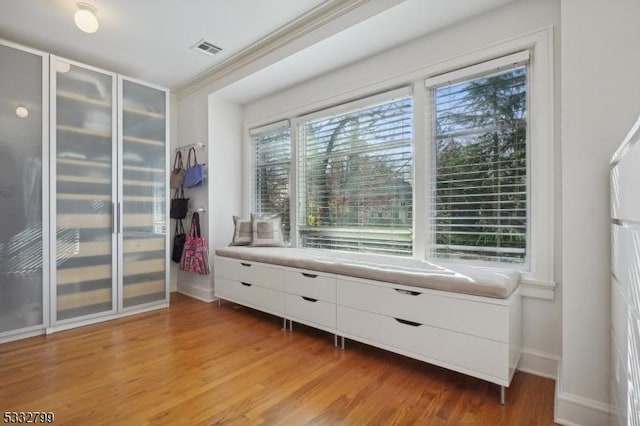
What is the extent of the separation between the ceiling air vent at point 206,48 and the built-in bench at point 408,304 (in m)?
2.02

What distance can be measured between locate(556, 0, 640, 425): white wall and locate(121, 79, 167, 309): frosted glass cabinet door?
347 cm

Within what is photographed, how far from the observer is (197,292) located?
12.5 feet

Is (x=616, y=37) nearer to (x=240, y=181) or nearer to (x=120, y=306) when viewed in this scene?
(x=240, y=181)

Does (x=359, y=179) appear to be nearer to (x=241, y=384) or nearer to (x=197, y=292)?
(x=241, y=384)

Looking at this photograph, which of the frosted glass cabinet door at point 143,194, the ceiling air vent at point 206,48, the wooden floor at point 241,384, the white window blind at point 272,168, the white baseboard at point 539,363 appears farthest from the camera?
the white window blind at point 272,168

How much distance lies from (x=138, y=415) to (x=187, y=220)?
105 inches

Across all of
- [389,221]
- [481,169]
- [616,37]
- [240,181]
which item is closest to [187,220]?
[240,181]

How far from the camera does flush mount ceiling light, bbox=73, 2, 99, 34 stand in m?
2.28

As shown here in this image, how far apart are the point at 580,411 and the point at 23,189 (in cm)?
400

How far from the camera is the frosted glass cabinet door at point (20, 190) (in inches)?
99.4

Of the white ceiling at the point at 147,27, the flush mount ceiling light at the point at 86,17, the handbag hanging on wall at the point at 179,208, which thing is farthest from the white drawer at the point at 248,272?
the flush mount ceiling light at the point at 86,17

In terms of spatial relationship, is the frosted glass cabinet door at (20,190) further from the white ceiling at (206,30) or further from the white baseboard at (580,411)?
the white baseboard at (580,411)

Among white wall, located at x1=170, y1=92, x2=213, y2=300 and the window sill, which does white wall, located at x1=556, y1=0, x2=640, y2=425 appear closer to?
the window sill

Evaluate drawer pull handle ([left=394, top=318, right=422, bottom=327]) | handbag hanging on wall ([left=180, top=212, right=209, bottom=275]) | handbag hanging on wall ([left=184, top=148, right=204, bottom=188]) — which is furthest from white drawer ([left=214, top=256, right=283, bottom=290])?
drawer pull handle ([left=394, top=318, right=422, bottom=327])
